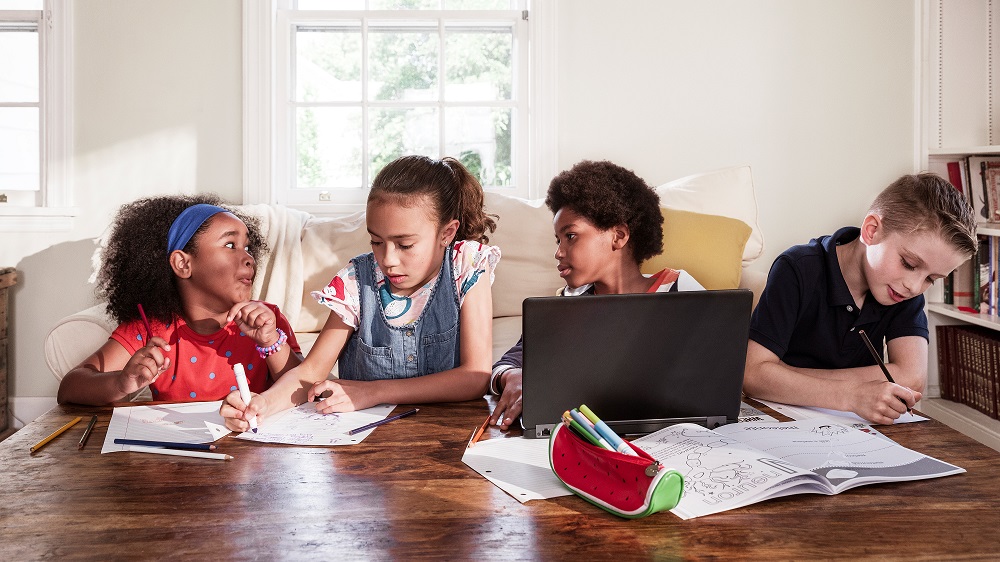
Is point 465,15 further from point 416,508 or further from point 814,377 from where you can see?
point 416,508

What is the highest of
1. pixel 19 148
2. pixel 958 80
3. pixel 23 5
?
pixel 23 5

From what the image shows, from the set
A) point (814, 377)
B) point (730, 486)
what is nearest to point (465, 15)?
point (814, 377)

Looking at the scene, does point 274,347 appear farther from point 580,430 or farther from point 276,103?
point 276,103

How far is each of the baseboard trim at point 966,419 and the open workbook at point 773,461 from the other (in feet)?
6.21

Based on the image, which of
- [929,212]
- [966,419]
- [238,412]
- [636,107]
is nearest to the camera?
[238,412]

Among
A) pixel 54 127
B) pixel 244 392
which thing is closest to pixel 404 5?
pixel 54 127

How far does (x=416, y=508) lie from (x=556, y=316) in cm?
30

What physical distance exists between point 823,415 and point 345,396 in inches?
29.1

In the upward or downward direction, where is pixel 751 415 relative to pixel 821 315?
downward

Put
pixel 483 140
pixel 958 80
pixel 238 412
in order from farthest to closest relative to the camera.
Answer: pixel 483 140 → pixel 958 80 → pixel 238 412

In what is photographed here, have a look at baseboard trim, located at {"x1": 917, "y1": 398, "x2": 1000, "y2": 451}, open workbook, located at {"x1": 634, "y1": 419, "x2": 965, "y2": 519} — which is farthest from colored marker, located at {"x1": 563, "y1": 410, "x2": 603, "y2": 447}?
baseboard trim, located at {"x1": 917, "y1": 398, "x2": 1000, "y2": 451}

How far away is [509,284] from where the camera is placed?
268 cm

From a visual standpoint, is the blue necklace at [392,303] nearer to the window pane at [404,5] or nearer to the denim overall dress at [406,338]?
the denim overall dress at [406,338]

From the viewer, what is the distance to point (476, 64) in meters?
3.30
